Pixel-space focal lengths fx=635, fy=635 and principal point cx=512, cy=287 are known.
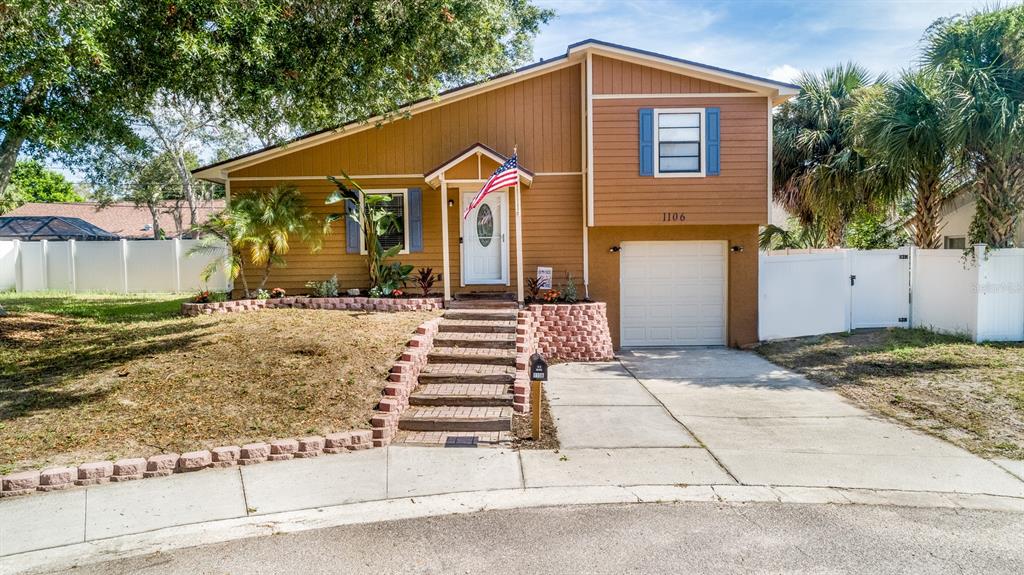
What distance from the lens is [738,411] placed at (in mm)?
8031

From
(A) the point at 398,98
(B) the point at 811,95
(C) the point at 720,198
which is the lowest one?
(C) the point at 720,198

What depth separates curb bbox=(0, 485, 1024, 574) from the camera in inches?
185

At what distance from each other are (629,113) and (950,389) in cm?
714

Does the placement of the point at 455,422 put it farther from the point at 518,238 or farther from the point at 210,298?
the point at 210,298

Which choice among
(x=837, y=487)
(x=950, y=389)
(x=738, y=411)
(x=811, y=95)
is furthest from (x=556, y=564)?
(x=811, y=95)

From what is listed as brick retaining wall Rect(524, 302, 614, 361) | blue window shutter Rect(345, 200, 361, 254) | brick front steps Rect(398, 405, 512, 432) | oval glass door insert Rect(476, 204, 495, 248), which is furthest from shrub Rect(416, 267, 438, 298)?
brick front steps Rect(398, 405, 512, 432)

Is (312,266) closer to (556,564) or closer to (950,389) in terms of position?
(556,564)

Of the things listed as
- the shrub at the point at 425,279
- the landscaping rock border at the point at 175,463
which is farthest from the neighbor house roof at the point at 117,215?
the landscaping rock border at the point at 175,463

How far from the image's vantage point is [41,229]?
25.1 m

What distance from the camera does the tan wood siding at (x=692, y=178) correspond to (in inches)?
489

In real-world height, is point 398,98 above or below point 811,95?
below

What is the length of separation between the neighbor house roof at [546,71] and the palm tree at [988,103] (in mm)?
2524

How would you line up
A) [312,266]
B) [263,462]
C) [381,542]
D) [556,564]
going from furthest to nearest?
[312,266] < [263,462] < [381,542] < [556,564]

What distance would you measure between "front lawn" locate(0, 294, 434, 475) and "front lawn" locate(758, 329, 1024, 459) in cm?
646
